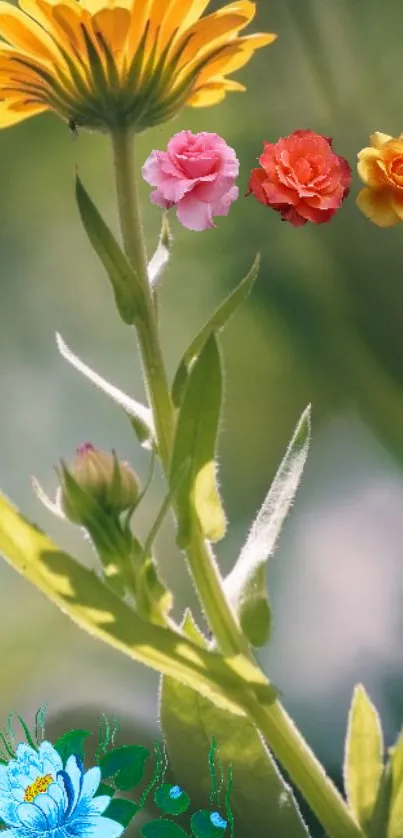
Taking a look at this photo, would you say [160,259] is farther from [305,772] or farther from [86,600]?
[305,772]

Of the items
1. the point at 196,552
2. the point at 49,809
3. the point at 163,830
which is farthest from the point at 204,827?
the point at 196,552

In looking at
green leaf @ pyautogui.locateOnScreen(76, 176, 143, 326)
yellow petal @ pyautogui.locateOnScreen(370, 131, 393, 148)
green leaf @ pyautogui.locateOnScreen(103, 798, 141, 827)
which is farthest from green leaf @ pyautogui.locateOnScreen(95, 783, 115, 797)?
yellow petal @ pyautogui.locateOnScreen(370, 131, 393, 148)

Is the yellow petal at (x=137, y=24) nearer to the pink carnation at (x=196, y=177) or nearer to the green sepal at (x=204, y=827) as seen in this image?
the pink carnation at (x=196, y=177)

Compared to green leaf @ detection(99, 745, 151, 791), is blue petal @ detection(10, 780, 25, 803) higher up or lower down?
higher up

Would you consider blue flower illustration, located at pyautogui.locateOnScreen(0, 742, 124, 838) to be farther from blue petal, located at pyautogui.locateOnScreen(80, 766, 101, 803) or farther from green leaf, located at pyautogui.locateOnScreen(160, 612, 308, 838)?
green leaf, located at pyautogui.locateOnScreen(160, 612, 308, 838)

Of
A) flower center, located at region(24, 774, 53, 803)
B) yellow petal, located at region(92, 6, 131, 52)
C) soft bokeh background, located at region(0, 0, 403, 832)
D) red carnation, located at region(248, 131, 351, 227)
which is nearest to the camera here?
yellow petal, located at region(92, 6, 131, 52)

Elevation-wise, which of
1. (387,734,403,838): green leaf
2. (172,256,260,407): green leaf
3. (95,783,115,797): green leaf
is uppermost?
(172,256,260,407): green leaf

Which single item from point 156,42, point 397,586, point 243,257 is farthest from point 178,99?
point 397,586
